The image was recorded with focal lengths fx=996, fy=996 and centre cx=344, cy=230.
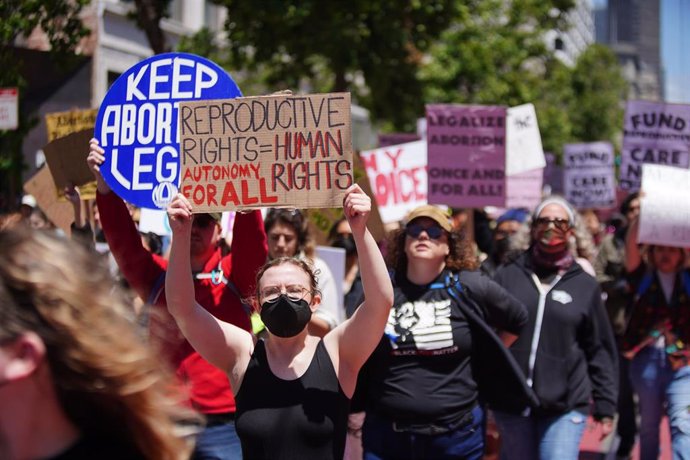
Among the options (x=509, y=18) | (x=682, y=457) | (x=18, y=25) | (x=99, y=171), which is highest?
(x=509, y=18)

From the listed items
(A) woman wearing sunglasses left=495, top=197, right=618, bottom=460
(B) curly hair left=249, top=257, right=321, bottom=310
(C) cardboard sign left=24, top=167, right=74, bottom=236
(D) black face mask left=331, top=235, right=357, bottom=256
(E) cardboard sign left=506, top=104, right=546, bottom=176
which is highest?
(E) cardboard sign left=506, top=104, right=546, bottom=176

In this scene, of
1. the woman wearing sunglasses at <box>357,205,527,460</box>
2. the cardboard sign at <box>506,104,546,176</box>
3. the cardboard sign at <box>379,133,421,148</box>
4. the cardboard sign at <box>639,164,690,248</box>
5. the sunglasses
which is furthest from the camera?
the cardboard sign at <box>379,133,421,148</box>

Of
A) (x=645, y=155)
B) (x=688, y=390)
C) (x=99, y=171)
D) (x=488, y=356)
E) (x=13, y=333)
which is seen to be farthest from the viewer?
(x=645, y=155)

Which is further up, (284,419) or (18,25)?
(18,25)

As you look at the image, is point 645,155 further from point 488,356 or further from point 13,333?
point 13,333

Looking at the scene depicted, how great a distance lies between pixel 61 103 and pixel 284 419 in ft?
43.4

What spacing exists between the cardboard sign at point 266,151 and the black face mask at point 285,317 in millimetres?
376

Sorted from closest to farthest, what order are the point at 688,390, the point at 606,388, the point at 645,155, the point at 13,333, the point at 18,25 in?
the point at 13,333, the point at 606,388, the point at 688,390, the point at 18,25, the point at 645,155

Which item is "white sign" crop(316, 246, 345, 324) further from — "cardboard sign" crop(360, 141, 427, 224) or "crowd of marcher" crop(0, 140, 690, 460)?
"cardboard sign" crop(360, 141, 427, 224)

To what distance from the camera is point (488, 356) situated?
472 cm

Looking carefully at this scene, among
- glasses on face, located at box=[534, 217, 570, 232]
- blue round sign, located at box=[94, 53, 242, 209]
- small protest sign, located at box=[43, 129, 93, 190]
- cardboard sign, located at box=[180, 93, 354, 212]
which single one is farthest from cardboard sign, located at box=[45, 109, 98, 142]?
cardboard sign, located at box=[180, 93, 354, 212]

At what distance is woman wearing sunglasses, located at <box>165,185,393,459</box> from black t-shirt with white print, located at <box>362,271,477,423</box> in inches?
38.4

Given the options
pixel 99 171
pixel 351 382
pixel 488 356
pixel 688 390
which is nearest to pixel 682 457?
pixel 688 390

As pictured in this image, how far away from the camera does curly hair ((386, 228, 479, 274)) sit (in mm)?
4859
